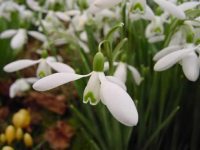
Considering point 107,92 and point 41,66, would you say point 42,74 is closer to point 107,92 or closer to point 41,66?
point 41,66

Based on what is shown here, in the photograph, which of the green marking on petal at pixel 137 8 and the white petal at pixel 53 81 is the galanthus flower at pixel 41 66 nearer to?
the white petal at pixel 53 81

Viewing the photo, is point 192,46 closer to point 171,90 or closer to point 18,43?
point 171,90

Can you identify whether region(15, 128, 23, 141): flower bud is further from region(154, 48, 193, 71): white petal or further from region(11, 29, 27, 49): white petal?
region(154, 48, 193, 71): white petal

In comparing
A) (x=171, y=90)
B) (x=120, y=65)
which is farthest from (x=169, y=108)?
(x=120, y=65)

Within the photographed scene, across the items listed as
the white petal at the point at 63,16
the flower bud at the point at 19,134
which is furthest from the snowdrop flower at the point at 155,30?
the flower bud at the point at 19,134

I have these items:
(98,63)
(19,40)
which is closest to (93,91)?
(98,63)

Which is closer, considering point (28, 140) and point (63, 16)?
point (28, 140)
